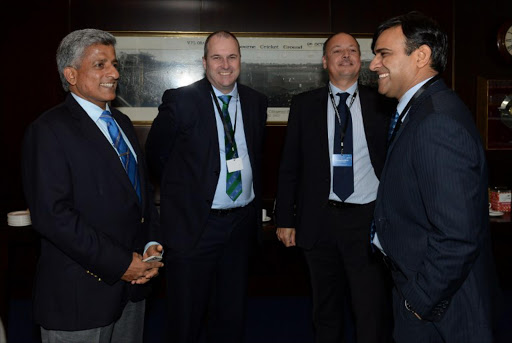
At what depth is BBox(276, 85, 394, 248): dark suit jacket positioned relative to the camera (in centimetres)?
257

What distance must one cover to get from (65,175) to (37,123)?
0.70 feet

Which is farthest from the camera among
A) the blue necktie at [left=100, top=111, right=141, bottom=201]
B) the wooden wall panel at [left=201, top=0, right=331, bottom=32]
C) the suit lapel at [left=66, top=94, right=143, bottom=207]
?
the wooden wall panel at [left=201, top=0, right=331, bottom=32]

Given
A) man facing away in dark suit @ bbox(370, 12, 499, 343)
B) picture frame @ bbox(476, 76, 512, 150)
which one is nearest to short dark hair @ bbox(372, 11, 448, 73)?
man facing away in dark suit @ bbox(370, 12, 499, 343)

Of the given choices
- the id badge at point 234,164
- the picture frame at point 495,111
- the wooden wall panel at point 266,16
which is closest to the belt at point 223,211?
the id badge at point 234,164

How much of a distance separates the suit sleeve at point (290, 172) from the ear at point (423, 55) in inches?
45.7

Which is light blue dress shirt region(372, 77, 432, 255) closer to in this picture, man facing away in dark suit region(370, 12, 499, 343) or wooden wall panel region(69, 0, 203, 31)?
man facing away in dark suit region(370, 12, 499, 343)

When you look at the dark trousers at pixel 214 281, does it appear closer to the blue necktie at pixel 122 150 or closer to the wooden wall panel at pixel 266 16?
the blue necktie at pixel 122 150

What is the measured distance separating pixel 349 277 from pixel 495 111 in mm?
2445

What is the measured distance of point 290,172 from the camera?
2729 millimetres

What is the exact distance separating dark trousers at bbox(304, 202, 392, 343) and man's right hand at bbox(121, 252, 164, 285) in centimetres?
109

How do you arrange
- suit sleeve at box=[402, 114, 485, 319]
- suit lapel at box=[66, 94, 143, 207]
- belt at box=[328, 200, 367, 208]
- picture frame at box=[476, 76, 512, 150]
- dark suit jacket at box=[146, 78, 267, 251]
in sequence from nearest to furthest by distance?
suit sleeve at box=[402, 114, 485, 319] → suit lapel at box=[66, 94, 143, 207] → dark suit jacket at box=[146, 78, 267, 251] → belt at box=[328, 200, 367, 208] → picture frame at box=[476, 76, 512, 150]

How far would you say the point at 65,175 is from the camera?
159 centimetres

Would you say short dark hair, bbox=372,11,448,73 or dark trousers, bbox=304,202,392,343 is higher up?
short dark hair, bbox=372,11,448,73

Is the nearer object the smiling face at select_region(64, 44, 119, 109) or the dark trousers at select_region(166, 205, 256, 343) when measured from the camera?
the smiling face at select_region(64, 44, 119, 109)
